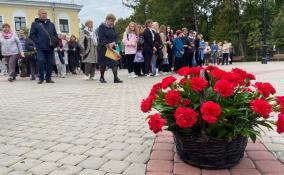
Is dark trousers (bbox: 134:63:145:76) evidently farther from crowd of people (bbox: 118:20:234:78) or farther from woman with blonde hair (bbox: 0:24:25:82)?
woman with blonde hair (bbox: 0:24:25:82)

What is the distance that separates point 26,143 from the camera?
420cm

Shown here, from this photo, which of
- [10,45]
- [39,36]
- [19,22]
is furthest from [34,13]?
[39,36]

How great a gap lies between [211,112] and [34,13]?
5199cm

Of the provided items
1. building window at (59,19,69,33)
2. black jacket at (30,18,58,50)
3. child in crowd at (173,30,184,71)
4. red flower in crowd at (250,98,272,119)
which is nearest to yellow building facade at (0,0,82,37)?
building window at (59,19,69,33)

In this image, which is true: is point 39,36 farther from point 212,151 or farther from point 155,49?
point 212,151

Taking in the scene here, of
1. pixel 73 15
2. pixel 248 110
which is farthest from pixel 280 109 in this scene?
pixel 73 15

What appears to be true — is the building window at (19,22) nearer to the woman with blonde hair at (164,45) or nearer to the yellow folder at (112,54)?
the woman with blonde hair at (164,45)

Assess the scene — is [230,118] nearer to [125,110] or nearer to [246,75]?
[246,75]

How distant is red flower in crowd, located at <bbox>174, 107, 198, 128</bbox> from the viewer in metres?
2.95

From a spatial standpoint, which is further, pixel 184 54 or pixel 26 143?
pixel 184 54

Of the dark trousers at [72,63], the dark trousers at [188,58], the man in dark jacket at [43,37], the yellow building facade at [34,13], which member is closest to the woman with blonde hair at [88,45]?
the man in dark jacket at [43,37]

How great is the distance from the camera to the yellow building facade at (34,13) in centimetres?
4909

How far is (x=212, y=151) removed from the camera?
312 centimetres

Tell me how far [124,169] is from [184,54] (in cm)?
1269
